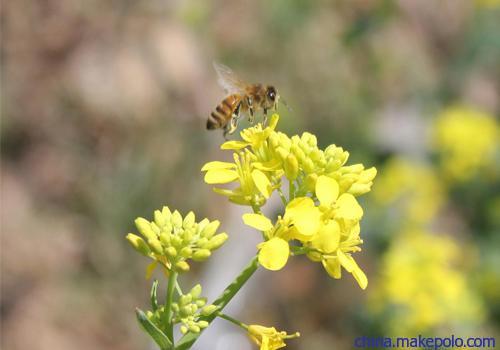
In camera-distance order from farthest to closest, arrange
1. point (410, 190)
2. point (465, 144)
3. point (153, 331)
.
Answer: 1. point (465, 144)
2. point (410, 190)
3. point (153, 331)

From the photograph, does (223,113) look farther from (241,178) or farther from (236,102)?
(241,178)

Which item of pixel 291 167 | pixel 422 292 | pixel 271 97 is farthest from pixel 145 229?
pixel 422 292

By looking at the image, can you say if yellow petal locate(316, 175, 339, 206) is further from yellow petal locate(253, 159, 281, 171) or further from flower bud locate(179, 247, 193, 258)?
flower bud locate(179, 247, 193, 258)

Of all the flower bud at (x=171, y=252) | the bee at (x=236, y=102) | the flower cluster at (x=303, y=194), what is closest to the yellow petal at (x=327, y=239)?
the flower cluster at (x=303, y=194)

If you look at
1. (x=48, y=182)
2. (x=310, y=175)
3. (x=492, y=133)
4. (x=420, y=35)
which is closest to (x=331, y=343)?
(x=492, y=133)

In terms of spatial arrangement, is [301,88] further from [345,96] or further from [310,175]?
[310,175]

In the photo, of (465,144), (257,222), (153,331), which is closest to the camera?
(153,331)

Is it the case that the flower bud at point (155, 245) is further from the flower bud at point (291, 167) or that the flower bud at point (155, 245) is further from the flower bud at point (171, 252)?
the flower bud at point (291, 167)
